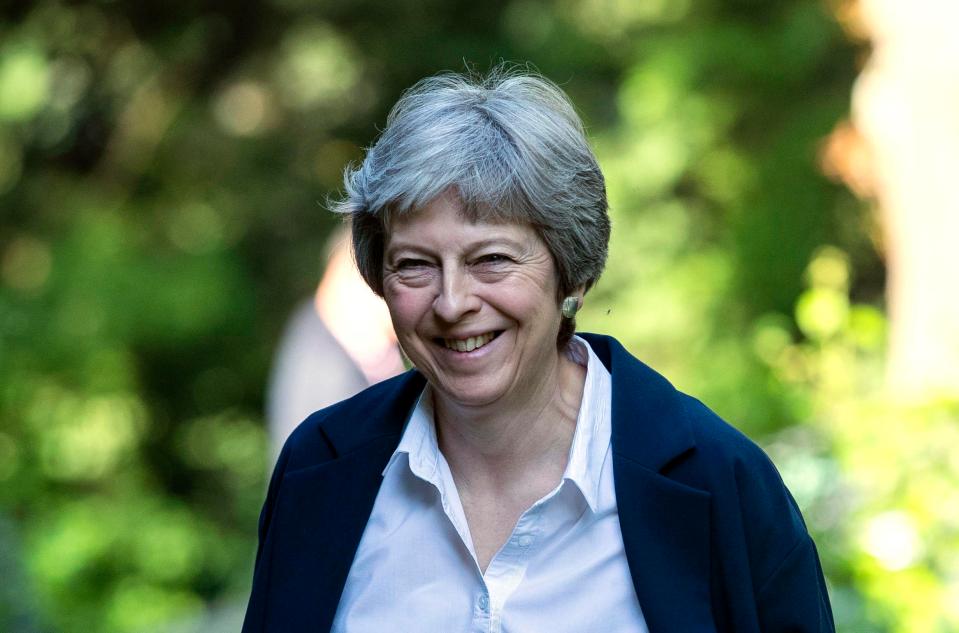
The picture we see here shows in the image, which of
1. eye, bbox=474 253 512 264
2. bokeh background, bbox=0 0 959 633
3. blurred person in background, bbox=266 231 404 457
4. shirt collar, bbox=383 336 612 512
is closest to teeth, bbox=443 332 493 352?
eye, bbox=474 253 512 264

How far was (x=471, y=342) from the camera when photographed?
7.14 feet

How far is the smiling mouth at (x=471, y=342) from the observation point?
2.18 metres

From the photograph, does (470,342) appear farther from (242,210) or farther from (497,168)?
(242,210)

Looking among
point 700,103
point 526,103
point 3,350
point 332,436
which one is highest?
point 700,103

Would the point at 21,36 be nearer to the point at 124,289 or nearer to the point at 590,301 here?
the point at 124,289

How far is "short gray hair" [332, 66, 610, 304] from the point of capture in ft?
6.97

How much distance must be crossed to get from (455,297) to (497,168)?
21 cm

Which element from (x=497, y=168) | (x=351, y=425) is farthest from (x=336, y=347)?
(x=497, y=168)

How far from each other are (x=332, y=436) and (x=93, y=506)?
7.19 m

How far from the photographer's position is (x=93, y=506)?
360 inches

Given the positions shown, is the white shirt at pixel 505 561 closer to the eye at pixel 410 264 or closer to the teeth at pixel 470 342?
the teeth at pixel 470 342

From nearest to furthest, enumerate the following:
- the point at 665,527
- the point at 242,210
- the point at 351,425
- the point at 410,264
→ the point at 665,527 < the point at 410,264 < the point at 351,425 < the point at 242,210

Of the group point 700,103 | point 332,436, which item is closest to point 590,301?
point 700,103

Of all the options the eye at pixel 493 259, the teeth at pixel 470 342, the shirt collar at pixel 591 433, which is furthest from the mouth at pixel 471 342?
the shirt collar at pixel 591 433
